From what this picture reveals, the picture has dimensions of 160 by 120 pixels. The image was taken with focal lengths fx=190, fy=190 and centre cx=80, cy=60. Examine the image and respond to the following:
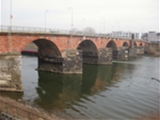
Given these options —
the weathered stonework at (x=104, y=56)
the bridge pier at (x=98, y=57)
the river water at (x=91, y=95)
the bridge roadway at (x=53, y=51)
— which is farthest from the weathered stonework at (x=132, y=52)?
the river water at (x=91, y=95)

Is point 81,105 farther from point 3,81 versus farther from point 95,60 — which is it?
point 95,60

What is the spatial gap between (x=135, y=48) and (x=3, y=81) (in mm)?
68345

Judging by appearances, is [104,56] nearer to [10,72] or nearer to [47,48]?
[47,48]

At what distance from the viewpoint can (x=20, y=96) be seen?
22219mm

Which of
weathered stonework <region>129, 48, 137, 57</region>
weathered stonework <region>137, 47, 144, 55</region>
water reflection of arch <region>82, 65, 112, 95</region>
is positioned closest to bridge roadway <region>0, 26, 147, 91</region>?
water reflection of arch <region>82, 65, 112, 95</region>

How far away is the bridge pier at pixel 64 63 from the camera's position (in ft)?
116

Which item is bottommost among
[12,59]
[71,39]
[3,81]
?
[3,81]

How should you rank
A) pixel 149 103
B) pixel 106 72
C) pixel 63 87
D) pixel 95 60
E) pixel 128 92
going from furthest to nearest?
pixel 95 60 < pixel 106 72 < pixel 63 87 < pixel 128 92 < pixel 149 103

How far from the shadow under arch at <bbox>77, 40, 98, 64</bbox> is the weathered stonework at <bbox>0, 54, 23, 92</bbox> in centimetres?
2760

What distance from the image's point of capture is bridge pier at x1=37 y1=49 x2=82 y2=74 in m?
35.4

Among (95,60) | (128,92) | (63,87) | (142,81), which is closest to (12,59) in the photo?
(63,87)

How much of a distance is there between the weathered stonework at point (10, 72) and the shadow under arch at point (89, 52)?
27.6 m

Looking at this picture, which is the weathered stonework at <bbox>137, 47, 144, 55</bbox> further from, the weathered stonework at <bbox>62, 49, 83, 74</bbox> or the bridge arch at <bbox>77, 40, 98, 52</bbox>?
the weathered stonework at <bbox>62, 49, 83, 74</bbox>

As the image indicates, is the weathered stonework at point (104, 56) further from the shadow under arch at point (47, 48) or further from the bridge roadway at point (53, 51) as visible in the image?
the shadow under arch at point (47, 48)
